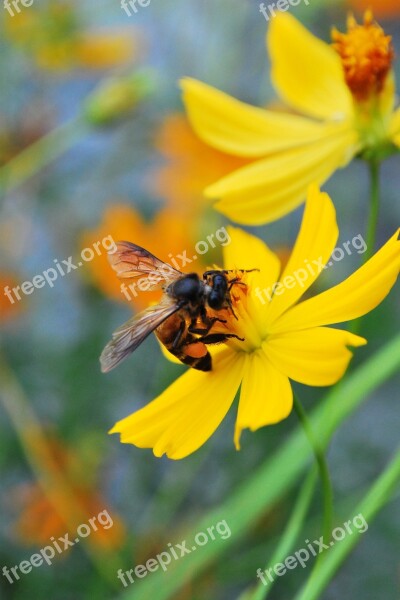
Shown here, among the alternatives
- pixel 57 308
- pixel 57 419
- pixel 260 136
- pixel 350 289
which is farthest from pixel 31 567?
pixel 350 289

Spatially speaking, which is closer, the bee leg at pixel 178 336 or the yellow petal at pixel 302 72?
the bee leg at pixel 178 336

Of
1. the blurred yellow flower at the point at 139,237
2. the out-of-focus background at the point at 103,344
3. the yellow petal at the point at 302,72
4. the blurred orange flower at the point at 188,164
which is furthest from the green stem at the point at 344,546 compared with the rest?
the blurred orange flower at the point at 188,164

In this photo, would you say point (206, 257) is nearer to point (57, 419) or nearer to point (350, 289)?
point (57, 419)

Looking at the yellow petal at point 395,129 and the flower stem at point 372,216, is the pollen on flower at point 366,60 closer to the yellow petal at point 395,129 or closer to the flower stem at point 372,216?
the yellow petal at point 395,129

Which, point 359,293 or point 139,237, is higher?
point 139,237

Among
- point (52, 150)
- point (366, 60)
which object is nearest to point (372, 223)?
point (366, 60)

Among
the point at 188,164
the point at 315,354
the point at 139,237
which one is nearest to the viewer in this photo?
the point at 315,354

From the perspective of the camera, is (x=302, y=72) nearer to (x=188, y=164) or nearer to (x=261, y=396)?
(x=261, y=396)

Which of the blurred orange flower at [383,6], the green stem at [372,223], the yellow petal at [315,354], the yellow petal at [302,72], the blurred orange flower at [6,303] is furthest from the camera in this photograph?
the blurred orange flower at [383,6]
